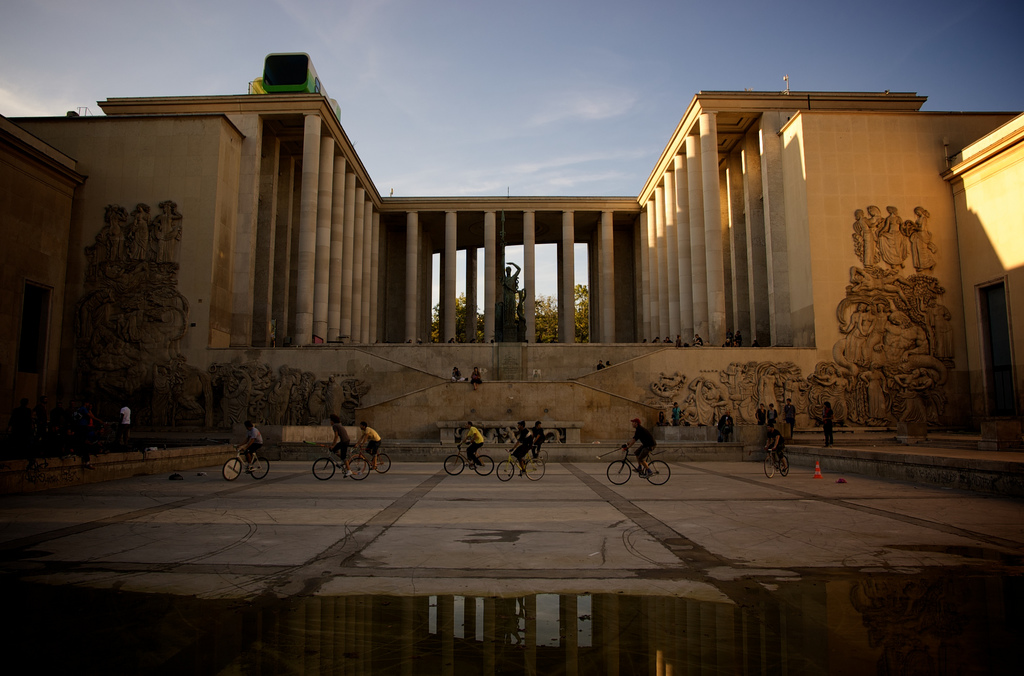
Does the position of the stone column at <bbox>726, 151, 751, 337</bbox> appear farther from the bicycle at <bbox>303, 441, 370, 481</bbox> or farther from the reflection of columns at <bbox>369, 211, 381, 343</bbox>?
the bicycle at <bbox>303, 441, 370, 481</bbox>

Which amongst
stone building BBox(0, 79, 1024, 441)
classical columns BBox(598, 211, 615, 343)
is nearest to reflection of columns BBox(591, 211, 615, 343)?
classical columns BBox(598, 211, 615, 343)

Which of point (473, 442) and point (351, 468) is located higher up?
point (473, 442)

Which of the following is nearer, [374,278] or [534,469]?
[534,469]

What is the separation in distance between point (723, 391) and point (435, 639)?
83.9 feet

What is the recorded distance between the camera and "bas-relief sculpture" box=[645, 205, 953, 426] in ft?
91.4

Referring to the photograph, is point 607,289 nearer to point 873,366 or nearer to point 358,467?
point 873,366

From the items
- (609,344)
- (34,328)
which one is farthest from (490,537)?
(34,328)

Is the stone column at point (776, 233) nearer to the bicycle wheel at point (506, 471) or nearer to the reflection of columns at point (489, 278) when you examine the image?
the reflection of columns at point (489, 278)

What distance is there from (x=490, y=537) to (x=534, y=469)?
8109mm

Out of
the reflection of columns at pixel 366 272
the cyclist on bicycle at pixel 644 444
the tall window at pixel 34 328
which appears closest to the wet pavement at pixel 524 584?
the cyclist on bicycle at pixel 644 444

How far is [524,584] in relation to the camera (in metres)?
5.75

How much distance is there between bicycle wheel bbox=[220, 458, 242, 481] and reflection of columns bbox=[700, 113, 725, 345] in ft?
84.7

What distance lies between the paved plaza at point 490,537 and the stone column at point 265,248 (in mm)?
22725

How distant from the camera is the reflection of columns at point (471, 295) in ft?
159
